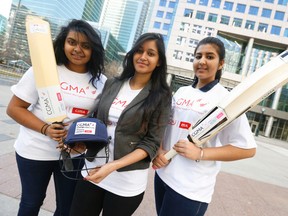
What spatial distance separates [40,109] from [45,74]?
0.36 m

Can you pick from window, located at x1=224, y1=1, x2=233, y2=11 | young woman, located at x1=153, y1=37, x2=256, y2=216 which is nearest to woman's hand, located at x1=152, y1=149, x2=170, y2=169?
young woman, located at x1=153, y1=37, x2=256, y2=216

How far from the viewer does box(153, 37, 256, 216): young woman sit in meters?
1.98

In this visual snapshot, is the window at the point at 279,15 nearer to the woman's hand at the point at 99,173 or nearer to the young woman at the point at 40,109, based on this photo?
the young woman at the point at 40,109

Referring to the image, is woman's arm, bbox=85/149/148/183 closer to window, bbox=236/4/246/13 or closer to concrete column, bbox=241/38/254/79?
concrete column, bbox=241/38/254/79

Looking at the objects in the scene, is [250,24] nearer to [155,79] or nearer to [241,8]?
[241,8]

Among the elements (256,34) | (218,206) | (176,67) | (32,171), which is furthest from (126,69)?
(256,34)

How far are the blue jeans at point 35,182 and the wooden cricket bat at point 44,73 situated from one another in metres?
0.50

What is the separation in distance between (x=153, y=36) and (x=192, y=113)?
2.20ft

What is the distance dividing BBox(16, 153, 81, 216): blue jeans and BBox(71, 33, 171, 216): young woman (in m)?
0.32

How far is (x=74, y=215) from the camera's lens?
2.14 m

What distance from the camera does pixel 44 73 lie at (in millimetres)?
2047

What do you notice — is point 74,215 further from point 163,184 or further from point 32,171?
point 163,184

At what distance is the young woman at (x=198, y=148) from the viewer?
198 centimetres

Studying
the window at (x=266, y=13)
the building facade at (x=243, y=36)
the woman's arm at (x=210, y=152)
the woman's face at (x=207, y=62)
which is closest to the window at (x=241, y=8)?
the building facade at (x=243, y=36)
